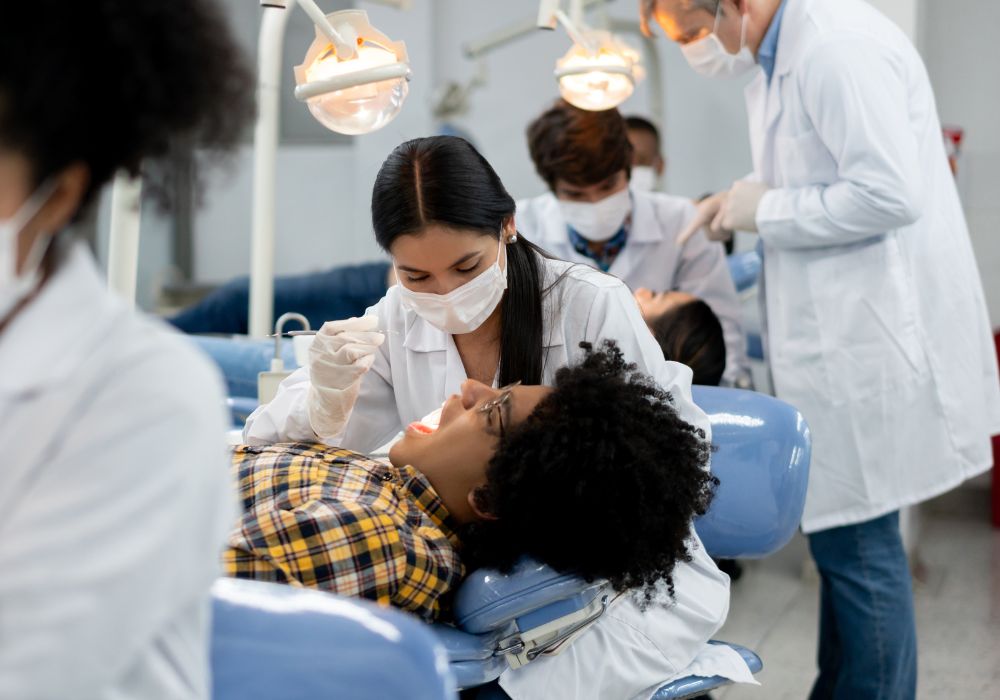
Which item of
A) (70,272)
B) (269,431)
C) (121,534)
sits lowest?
(269,431)

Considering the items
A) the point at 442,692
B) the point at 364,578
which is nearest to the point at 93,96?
the point at 442,692

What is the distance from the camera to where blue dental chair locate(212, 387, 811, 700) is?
814mm

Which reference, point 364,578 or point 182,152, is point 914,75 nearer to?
point 364,578

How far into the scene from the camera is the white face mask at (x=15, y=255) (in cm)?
66

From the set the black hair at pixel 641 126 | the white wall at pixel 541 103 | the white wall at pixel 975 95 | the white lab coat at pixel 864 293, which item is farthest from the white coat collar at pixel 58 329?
the white wall at pixel 541 103

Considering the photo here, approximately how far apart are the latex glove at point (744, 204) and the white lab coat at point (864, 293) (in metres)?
0.05

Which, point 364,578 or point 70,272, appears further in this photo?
point 364,578

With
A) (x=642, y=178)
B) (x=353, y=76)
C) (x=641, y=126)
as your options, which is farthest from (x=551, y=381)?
(x=641, y=126)

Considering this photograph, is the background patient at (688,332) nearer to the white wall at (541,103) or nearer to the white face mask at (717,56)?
the white face mask at (717,56)

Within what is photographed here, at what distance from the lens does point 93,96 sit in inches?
26.3

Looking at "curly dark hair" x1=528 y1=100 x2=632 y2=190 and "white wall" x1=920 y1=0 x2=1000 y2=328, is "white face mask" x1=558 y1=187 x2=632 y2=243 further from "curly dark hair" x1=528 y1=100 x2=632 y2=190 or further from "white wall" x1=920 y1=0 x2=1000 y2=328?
"white wall" x1=920 y1=0 x2=1000 y2=328

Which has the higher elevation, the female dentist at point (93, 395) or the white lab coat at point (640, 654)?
the female dentist at point (93, 395)

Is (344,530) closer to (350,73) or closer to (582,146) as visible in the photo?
(350,73)

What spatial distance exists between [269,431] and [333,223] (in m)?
3.34
